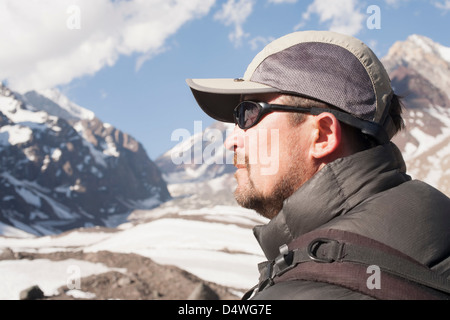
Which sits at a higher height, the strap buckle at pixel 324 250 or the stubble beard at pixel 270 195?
the stubble beard at pixel 270 195

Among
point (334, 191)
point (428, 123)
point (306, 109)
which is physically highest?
point (428, 123)

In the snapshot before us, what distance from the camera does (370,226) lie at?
184cm

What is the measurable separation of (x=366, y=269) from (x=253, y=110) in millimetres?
1171

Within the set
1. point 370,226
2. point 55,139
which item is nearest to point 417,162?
point 55,139

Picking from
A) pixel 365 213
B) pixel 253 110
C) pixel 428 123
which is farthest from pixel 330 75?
pixel 428 123

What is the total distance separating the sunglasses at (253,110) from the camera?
2.40 metres

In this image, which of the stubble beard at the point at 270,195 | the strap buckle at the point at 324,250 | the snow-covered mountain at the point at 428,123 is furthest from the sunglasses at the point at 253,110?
the snow-covered mountain at the point at 428,123

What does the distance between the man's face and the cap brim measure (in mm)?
91

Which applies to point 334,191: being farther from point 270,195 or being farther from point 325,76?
point 325,76

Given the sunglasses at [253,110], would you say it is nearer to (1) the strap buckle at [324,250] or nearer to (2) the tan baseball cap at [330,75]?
(2) the tan baseball cap at [330,75]

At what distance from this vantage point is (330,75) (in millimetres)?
2301
